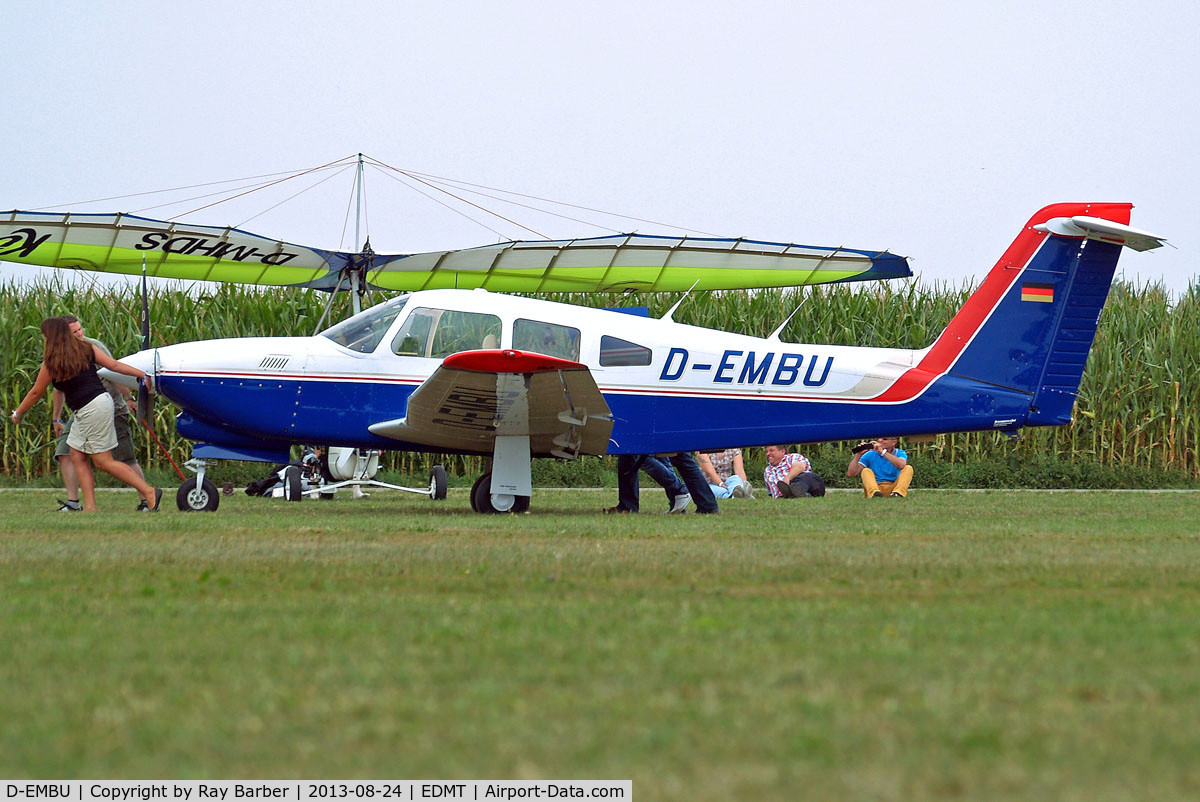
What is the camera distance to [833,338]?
21.5m

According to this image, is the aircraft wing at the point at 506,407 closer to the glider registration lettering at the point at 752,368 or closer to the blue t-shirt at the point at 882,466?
the glider registration lettering at the point at 752,368

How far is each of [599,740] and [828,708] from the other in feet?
2.18

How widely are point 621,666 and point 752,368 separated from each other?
29.4ft

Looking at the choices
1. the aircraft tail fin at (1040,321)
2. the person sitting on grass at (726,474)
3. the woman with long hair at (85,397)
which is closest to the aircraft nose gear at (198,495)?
the woman with long hair at (85,397)

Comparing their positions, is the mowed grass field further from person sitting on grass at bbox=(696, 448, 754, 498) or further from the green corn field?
the green corn field

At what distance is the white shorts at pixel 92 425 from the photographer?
1199cm

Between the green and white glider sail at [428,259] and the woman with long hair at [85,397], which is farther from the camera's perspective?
the green and white glider sail at [428,259]

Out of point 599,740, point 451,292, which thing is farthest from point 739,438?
point 599,740

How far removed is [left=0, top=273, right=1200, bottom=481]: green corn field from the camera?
1988 cm

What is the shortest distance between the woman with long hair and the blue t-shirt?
31.1ft

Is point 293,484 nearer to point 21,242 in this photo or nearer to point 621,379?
point 21,242

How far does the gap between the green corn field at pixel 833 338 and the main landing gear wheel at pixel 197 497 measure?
7249mm

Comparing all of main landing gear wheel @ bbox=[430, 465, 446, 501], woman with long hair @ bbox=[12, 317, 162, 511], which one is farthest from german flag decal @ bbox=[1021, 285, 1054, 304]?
woman with long hair @ bbox=[12, 317, 162, 511]

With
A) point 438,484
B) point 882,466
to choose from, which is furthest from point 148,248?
point 882,466
